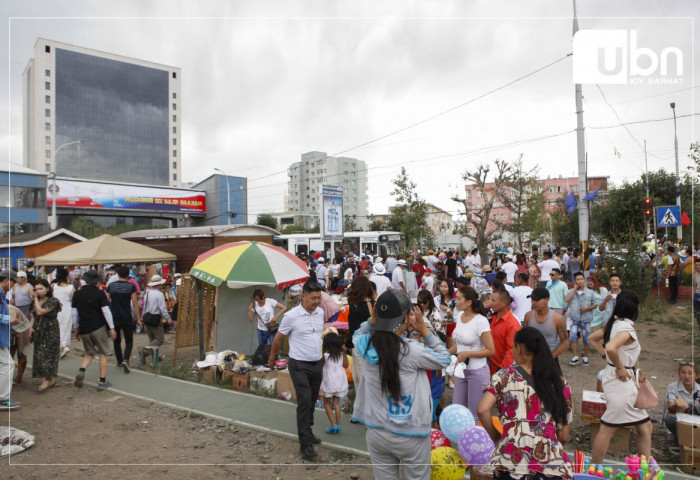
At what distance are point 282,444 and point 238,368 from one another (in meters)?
2.36

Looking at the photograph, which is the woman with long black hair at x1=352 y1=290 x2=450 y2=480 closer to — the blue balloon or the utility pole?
the blue balloon

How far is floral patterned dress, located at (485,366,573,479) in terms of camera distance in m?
2.49

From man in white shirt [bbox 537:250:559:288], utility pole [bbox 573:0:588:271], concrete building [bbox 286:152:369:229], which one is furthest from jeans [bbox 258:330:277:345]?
concrete building [bbox 286:152:369:229]

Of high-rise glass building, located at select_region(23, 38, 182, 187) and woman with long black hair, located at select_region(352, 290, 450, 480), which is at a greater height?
high-rise glass building, located at select_region(23, 38, 182, 187)

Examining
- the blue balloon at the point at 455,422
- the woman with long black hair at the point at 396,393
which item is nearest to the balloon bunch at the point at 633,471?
the blue balloon at the point at 455,422

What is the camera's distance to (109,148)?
2828cm

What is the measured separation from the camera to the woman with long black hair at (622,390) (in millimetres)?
3514

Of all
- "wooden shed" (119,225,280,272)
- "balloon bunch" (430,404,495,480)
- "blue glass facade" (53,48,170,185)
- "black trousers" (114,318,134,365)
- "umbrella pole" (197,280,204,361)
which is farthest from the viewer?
"wooden shed" (119,225,280,272)

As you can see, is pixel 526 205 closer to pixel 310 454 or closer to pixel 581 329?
pixel 581 329

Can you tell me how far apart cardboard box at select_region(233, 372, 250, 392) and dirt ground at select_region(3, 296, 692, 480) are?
104cm

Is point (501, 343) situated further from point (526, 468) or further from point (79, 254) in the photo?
point (79, 254)

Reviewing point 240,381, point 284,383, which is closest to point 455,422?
point 284,383

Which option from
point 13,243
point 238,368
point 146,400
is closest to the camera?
point 146,400

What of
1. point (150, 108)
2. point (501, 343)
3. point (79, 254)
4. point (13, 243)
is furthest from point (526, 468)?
point (13, 243)
